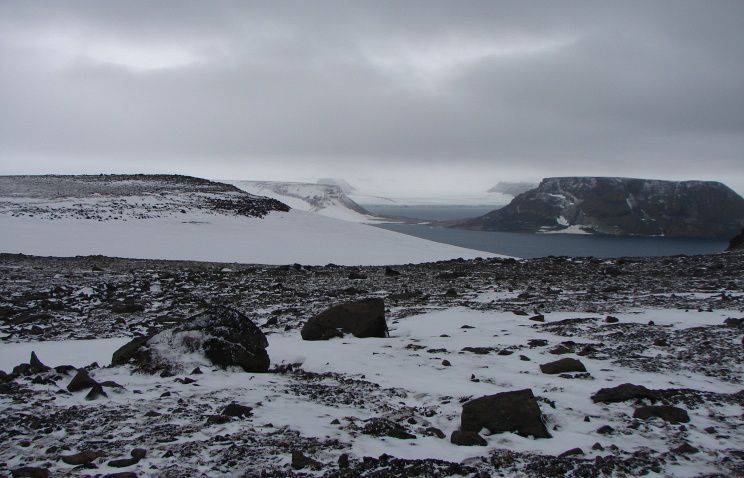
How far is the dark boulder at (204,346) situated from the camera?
25.1ft

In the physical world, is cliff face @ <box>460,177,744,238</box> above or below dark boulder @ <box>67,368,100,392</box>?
above

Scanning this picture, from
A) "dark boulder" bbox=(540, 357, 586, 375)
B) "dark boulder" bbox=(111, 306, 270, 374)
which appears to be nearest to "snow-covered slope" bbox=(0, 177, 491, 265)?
"dark boulder" bbox=(111, 306, 270, 374)

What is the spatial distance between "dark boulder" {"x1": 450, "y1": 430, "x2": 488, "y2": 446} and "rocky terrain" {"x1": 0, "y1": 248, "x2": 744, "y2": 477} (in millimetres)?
16

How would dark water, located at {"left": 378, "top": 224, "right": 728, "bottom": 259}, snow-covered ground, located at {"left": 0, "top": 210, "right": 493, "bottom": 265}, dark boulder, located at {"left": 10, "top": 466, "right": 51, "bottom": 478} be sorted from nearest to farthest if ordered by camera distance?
1. dark boulder, located at {"left": 10, "top": 466, "right": 51, "bottom": 478}
2. snow-covered ground, located at {"left": 0, "top": 210, "right": 493, "bottom": 265}
3. dark water, located at {"left": 378, "top": 224, "right": 728, "bottom": 259}

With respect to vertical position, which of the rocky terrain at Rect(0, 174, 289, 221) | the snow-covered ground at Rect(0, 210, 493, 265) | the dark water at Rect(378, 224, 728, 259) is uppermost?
the rocky terrain at Rect(0, 174, 289, 221)

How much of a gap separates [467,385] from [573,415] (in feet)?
5.22

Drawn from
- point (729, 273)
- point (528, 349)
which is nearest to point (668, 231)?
point (729, 273)

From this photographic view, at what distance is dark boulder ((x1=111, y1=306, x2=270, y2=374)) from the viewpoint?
301 inches

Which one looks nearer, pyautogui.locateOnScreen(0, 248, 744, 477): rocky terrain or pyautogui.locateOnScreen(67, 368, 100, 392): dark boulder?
pyautogui.locateOnScreen(0, 248, 744, 477): rocky terrain

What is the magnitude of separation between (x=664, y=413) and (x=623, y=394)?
1.87 feet

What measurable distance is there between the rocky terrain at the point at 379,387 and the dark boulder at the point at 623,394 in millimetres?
18

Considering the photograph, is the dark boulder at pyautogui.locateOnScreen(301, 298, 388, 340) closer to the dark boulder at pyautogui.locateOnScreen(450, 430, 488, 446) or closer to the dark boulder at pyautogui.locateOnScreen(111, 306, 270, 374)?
the dark boulder at pyautogui.locateOnScreen(111, 306, 270, 374)

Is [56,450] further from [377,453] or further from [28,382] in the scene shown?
[377,453]

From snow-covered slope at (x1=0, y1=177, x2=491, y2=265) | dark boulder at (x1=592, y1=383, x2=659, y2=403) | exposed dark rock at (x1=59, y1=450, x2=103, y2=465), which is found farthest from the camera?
snow-covered slope at (x1=0, y1=177, x2=491, y2=265)
